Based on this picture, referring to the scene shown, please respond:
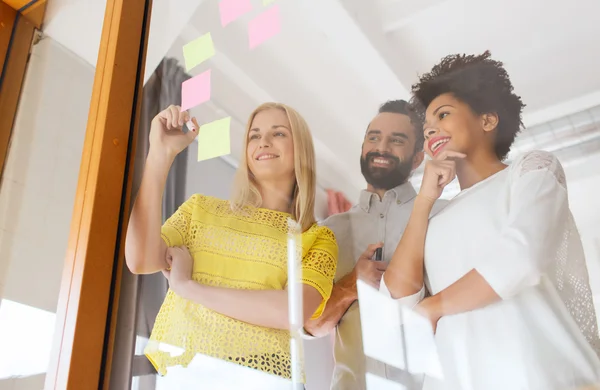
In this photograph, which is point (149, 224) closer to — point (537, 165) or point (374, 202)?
point (374, 202)

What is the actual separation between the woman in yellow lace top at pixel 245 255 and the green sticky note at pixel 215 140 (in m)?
0.05

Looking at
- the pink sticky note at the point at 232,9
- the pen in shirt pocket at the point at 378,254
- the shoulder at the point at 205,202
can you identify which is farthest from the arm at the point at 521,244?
the pink sticky note at the point at 232,9

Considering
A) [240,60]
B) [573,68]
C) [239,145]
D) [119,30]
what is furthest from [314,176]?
[119,30]

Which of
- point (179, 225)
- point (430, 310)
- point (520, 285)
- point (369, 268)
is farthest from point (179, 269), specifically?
point (520, 285)

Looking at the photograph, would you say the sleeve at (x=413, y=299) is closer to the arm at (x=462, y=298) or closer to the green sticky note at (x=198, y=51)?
the arm at (x=462, y=298)

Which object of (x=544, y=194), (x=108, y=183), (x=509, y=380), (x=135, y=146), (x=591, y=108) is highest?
(x=135, y=146)

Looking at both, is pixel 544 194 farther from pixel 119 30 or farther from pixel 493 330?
pixel 119 30

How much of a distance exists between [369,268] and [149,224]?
0.47 metres

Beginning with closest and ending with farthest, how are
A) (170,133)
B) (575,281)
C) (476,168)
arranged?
(575,281) → (476,168) → (170,133)

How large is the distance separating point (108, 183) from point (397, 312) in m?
0.67

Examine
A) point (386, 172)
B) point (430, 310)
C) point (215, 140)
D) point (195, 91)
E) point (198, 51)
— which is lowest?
point (430, 310)

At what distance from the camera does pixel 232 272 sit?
36.2 inches

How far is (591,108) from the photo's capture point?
2.29 feet

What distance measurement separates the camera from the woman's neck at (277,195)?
0.94 metres
